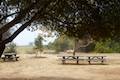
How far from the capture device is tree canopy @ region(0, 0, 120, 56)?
11.6 m

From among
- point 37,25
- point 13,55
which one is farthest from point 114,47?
point 37,25

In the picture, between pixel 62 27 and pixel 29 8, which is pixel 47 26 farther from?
pixel 29 8

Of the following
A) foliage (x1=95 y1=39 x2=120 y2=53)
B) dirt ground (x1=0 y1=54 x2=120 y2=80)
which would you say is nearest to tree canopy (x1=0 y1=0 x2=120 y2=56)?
dirt ground (x1=0 y1=54 x2=120 y2=80)

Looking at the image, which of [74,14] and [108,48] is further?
[108,48]

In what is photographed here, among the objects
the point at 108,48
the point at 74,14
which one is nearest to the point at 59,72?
the point at 74,14

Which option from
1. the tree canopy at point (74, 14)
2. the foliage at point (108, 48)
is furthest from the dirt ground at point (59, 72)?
the foliage at point (108, 48)

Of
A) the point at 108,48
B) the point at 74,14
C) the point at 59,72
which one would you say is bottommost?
the point at 59,72

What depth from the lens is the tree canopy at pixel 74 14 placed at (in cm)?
1160

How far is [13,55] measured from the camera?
1345 inches

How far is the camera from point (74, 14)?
12.4m

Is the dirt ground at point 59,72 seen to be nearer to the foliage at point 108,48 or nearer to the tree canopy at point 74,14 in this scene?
the tree canopy at point 74,14

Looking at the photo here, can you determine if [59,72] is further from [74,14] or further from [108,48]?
[108,48]

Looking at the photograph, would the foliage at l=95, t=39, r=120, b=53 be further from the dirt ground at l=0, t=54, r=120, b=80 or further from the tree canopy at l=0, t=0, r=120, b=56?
the tree canopy at l=0, t=0, r=120, b=56

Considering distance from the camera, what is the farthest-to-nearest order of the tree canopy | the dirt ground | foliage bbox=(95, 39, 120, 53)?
foliage bbox=(95, 39, 120, 53) → the dirt ground → the tree canopy
